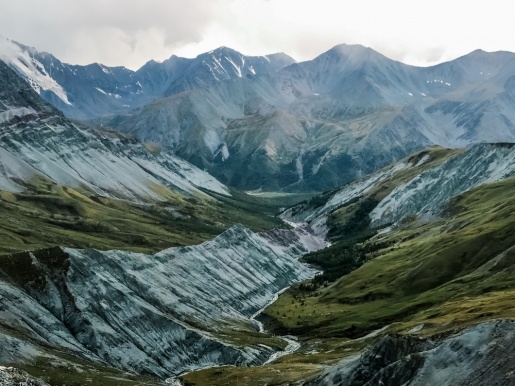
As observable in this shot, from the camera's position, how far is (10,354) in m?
97.6

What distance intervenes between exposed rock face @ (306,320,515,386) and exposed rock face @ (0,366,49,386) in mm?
42967

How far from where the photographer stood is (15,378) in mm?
81688

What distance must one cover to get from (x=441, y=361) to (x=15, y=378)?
57061 millimetres

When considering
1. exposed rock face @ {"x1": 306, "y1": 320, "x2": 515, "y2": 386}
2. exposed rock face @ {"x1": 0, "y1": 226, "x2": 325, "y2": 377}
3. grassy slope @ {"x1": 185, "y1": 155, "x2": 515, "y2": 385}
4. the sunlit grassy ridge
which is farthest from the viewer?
the sunlit grassy ridge

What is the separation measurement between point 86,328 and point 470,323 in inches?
3185

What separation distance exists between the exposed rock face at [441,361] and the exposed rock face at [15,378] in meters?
43.0

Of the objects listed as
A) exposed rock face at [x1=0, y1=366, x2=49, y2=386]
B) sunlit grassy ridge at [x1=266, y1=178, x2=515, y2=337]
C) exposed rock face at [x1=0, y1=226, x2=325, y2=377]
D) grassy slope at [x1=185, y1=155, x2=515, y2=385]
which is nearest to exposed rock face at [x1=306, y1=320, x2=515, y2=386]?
grassy slope at [x1=185, y1=155, x2=515, y2=385]

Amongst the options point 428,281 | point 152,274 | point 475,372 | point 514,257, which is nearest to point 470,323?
point 475,372

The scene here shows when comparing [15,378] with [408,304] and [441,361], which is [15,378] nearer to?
[441,361]

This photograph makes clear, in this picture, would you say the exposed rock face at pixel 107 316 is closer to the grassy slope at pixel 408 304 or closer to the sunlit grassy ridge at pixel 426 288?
the grassy slope at pixel 408 304

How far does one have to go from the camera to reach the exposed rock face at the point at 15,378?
80125mm

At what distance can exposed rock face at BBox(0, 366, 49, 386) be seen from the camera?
8012cm

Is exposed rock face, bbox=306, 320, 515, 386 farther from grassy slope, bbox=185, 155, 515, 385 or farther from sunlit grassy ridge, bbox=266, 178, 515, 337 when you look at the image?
sunlit grassy ridge, bbox=266, 178, 515, 337

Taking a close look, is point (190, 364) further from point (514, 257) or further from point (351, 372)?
point (514, 257)
